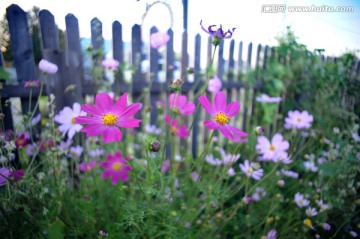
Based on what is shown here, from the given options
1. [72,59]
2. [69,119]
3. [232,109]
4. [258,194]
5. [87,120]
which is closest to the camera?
[87,120]

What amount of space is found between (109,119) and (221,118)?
1.10 feet

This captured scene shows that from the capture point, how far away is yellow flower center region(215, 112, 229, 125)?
2.64ft

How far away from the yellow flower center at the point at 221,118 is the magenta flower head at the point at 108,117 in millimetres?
250

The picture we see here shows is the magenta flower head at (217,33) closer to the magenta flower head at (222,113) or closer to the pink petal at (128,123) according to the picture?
the magenta flower head at (222,113)

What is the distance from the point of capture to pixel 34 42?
1.81 m

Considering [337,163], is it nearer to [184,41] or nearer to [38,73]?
[184,41]

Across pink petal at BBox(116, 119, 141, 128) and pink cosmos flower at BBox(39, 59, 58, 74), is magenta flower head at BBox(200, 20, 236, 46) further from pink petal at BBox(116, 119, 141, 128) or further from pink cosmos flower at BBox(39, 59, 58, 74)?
pink cosmos flower at BBox(39, 59, 58, 74)

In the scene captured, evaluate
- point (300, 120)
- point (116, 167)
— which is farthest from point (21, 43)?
point (300, 120)

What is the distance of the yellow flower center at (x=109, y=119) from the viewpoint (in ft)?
2.37

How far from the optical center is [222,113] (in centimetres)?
83

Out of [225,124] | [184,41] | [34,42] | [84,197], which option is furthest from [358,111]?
[34,42]

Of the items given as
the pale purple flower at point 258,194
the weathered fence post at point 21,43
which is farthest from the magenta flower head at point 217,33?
the weathered fence post at point 21,43

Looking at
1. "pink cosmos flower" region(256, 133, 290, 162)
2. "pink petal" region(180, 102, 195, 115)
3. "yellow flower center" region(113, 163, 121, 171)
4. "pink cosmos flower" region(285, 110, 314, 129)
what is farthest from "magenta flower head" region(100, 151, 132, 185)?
"pink cosmos flower" region(285, 110, 314, 129)

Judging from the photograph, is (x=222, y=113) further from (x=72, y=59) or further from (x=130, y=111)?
(x=72, y=59)
